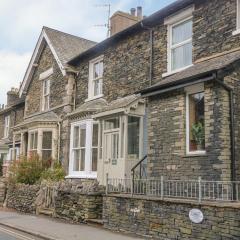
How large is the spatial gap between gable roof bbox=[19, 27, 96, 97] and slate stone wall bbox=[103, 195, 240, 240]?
10.9 metres

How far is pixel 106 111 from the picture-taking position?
50.6 ft

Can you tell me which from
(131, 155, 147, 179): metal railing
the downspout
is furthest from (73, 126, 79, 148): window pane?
the downspout

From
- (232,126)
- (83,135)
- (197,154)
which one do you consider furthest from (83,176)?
(232,126)

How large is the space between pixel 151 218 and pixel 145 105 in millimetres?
5505

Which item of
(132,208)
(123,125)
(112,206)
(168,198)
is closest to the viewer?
(168,198)

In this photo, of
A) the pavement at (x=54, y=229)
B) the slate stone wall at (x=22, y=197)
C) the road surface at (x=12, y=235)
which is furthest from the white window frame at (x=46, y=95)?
the road surface at (x=12, y=235)

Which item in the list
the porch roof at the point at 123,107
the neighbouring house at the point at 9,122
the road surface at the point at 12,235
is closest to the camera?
the road surface at the point at 12,235

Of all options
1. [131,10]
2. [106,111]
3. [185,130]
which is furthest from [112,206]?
[131,10]

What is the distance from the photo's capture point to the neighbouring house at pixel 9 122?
2992 centimetres

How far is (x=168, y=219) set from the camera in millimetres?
10164

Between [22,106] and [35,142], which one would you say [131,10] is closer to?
[35,142]

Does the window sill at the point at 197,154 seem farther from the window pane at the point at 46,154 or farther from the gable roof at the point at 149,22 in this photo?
the window pane at the point at 46,154

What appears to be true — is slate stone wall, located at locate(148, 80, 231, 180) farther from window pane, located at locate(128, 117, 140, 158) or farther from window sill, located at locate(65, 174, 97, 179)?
window sill, located at locate(65, 174, 97, 179)

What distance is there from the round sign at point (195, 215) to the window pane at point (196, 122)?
2279 millimetres
